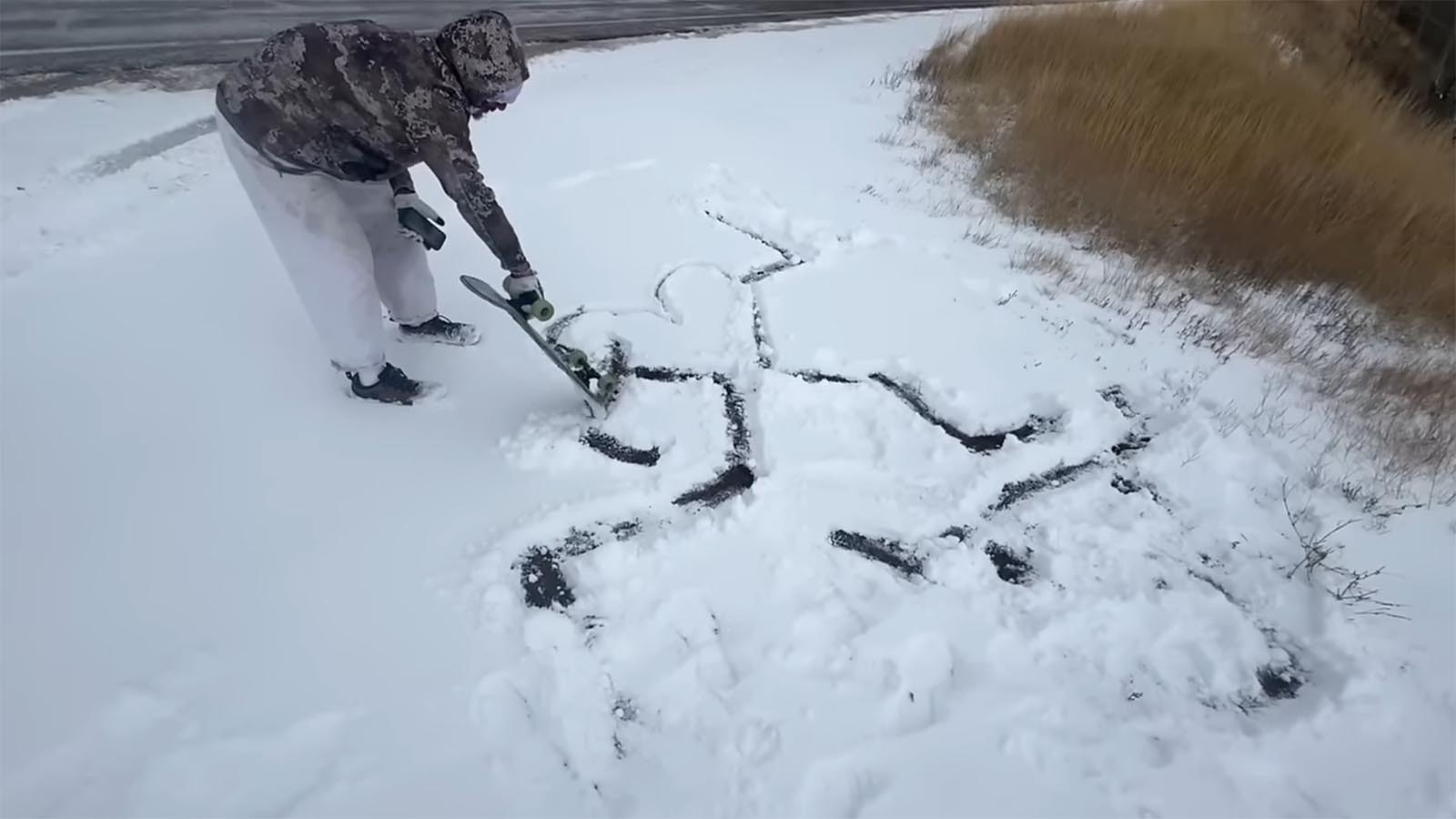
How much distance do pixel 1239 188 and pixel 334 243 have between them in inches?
166

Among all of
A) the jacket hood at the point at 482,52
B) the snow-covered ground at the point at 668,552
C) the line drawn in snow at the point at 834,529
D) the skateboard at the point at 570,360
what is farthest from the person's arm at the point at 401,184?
the line drawn in snow at the point at 834,529

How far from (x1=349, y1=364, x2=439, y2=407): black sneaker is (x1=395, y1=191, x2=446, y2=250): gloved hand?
433 millimetres

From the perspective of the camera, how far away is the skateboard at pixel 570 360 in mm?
2395

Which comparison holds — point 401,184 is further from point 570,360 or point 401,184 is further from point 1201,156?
point 1201,156

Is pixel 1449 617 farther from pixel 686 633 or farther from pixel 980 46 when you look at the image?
pixel 980 46

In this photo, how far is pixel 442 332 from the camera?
115 inches

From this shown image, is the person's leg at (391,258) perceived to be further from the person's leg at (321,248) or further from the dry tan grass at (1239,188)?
the dry tan grass at (1239,188)

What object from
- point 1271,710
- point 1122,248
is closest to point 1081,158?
point 1122,248

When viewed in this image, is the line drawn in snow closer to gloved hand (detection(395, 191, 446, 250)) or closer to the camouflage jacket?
gloved hand (detection(395, 191, 446, 250))

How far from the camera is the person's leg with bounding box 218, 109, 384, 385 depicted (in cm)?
217

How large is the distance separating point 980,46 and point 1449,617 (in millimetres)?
4629

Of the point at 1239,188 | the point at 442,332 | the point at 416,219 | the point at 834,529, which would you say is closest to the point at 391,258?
the point at 416,219

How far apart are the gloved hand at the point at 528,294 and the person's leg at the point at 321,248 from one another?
448 mm

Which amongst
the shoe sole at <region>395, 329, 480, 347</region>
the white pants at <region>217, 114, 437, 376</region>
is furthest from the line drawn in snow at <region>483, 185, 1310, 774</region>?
the white pants at <region>217, 114, 437, 376</region>
